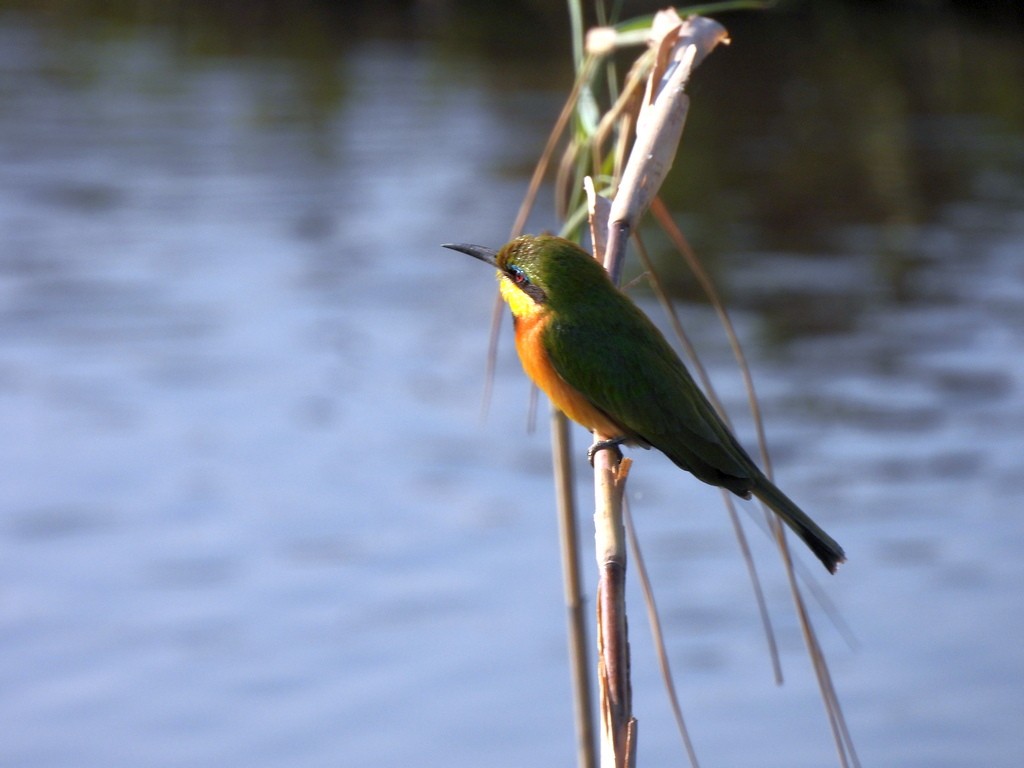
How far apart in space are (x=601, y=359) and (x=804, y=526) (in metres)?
0.50

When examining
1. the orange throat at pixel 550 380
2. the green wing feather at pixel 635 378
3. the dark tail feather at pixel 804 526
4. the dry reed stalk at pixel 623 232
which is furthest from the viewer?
the orange throat at pixel 550 380

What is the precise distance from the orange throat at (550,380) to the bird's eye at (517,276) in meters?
0.06

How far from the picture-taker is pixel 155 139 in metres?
15.3

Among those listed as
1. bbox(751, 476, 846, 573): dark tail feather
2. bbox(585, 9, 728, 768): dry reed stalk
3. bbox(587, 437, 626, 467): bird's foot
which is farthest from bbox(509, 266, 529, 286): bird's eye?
bbox(751, 476, 846, 573): dark tail feather

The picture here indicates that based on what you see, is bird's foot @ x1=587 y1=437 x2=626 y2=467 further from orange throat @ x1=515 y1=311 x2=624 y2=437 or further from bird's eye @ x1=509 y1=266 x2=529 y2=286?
bird's eye @ x1=509 y1=266 x2=529 y2=286

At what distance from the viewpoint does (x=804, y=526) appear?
2.30 metres

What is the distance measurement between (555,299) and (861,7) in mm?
29594

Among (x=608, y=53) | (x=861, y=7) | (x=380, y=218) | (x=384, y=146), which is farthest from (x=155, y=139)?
(x=861, y=7)

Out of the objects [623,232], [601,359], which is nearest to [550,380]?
[601,359]

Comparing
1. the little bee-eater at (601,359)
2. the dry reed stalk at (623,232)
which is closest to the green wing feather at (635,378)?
the little bee-eater at (601,359)

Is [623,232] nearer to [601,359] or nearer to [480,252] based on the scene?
[601,359]

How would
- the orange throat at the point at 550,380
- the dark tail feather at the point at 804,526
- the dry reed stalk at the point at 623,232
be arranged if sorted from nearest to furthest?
the dry reed stalk at the point at 623,232, the dark tail feather at the point at 804,526, the orange throat at the point at 550,380

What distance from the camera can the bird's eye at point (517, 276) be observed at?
2721 millimetres

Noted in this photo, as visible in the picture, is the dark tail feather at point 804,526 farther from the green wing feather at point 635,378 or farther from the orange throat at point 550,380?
the orange throat at point 550,380
